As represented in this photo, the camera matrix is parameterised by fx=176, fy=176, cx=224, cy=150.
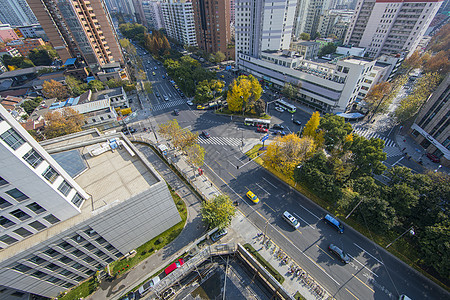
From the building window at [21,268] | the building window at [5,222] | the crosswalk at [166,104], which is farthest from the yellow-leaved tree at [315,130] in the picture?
the building window at [21,268]

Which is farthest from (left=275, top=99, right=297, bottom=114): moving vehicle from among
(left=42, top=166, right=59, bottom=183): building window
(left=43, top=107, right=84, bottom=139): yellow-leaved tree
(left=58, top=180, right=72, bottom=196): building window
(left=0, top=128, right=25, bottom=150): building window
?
(left=43, top=107, right=84, bottom=139): yellow-leaved tree

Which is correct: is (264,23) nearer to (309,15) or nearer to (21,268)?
(309,15)

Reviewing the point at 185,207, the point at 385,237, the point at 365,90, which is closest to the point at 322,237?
the point at 385,237

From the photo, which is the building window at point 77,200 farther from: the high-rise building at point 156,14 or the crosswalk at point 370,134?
the high-rise building at point 156,14

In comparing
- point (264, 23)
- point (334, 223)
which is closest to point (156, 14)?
point (264, 23)

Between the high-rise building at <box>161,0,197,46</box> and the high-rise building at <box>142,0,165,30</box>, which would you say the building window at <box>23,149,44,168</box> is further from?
the high-rise building at <box>142,0,165,30</box>

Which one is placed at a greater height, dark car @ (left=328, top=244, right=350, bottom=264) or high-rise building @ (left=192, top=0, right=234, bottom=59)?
high-rise building @ (left=192, top=0, right=234, bottom=59)
